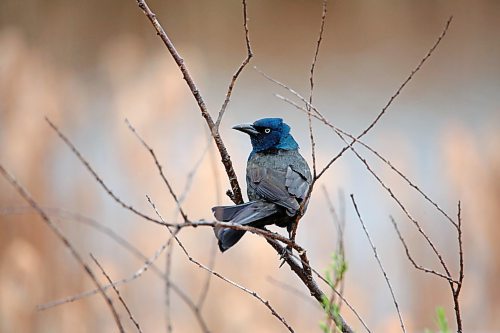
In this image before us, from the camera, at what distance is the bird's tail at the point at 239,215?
58.4 inches

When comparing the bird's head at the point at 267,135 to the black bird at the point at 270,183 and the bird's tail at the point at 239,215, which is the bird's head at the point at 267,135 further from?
the bird's tail at the point at 239,215

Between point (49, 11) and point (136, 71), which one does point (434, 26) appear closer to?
point (136, 71)

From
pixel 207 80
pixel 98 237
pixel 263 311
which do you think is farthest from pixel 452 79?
pixel 98 237

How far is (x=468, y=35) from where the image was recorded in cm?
→ 365

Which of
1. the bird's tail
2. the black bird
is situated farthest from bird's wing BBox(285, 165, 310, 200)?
the bird's tail

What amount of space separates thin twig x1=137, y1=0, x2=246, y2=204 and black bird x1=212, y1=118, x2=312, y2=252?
6cm

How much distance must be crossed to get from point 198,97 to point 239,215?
0.91 feet

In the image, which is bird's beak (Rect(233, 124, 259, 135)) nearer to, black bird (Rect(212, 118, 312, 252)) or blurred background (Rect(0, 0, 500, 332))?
black bird (Rect(212, 118, 312, 252))

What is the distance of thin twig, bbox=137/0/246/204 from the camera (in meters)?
1.52

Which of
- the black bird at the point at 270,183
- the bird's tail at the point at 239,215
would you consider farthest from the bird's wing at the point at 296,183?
the bird's tail at the point at 239,215

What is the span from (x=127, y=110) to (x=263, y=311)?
1.12m

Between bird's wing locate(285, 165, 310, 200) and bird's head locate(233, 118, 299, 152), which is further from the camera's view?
bird's head locate(233, 118, 299, 152)

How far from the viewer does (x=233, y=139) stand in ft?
11.9

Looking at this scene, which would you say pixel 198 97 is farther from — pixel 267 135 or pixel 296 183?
pixel 267 135
